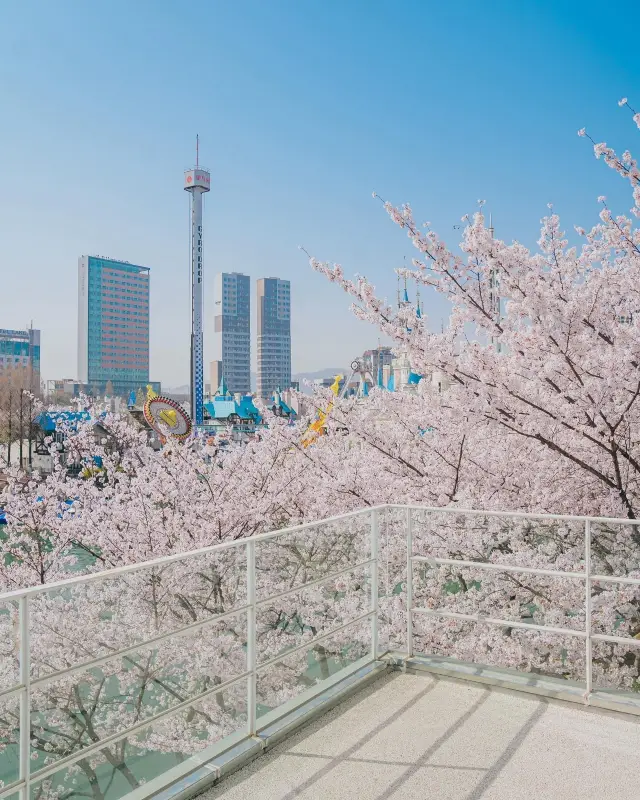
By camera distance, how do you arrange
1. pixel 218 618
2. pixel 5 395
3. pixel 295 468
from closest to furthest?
pixel 218 618 < pixel 295 468 < pixel 5 395

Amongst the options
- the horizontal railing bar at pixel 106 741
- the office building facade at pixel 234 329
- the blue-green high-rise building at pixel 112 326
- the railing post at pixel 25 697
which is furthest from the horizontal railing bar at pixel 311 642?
the office building facade at pixel 234 329

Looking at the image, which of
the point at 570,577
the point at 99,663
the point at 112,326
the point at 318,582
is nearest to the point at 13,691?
the point at 99,663

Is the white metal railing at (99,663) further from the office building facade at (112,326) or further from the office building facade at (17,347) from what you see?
the office building facade at (17,347)

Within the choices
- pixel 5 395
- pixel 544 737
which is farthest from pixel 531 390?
pixel 5 395

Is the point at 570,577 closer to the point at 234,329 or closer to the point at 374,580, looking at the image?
the point at 374,580

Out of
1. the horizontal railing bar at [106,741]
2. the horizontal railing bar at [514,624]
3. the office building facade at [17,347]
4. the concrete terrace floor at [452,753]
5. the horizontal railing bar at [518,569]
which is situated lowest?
the concrete terrace floor at [452,753]

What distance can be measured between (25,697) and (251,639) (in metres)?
1.10

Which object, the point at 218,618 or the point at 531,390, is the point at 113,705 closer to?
the point at 218,618

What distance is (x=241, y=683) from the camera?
9.93 feet

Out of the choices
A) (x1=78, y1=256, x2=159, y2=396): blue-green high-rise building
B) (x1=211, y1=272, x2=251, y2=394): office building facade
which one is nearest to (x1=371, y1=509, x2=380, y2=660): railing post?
(x1=78, y1=256, x2=159, y2=396): blue-green high-rise building

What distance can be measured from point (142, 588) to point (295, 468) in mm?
4909

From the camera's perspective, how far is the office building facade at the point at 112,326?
433ft

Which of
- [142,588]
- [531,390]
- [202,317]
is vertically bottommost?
[142,588]

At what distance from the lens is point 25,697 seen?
6.63 ft
